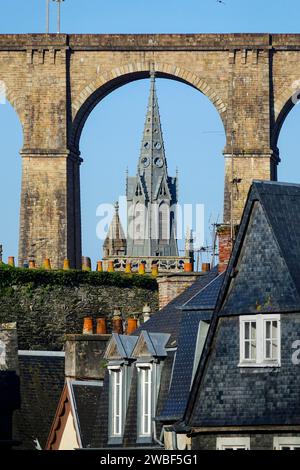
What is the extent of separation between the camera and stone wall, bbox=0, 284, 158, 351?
6041 cm

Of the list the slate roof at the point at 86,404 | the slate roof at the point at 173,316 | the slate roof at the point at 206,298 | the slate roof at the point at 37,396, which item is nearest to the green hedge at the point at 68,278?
the slate roof at the point at 37,396

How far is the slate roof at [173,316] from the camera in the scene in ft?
119

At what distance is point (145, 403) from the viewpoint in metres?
35.2

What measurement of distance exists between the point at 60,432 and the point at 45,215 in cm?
3309

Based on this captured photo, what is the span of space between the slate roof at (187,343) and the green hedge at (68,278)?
2726cm

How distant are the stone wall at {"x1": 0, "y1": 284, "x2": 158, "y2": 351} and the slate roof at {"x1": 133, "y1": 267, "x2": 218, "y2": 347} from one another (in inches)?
834

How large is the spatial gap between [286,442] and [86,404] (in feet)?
Result: 30.4

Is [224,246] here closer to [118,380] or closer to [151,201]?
[118,380]

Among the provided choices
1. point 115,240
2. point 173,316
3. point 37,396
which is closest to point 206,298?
point 173,316

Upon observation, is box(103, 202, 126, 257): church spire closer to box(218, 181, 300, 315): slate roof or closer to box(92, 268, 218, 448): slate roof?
box(92, 268, 218, 448): slate roof


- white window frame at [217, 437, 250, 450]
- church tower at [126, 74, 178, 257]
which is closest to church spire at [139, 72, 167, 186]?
church tower at [126, 74, 178, 257]

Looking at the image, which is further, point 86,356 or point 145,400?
point 86,356

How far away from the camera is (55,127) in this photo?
238ft

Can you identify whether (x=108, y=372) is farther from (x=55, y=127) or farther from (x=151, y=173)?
(x=151, y=173)
